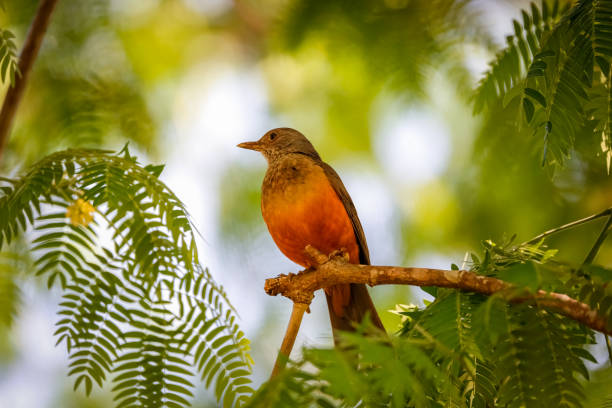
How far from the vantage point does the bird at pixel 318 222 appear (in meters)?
3.75

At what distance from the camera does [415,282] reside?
6.90 feet

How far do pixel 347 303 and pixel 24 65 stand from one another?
248cm

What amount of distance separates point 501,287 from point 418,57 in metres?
2.58

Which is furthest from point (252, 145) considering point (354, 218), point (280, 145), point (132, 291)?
point (132, 291)

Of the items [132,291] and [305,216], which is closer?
[132,291]

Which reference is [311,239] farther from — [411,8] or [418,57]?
[411,8]

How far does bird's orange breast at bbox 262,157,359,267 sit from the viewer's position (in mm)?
3740

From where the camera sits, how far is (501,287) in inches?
72.0

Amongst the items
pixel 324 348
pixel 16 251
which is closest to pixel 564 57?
pixel 324 348

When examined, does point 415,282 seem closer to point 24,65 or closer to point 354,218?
point 354,218

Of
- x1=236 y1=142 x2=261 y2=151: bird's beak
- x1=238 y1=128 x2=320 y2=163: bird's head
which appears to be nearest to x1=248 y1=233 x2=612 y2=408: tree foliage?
x1=238 y1=128 x2=320 y2=163: bird's head

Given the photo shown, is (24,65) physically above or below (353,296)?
above

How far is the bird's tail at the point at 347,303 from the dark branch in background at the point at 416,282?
1.12 metres

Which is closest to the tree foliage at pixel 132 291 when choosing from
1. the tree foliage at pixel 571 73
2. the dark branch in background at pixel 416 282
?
the dark branch in background at pixel 416 282
